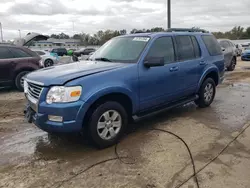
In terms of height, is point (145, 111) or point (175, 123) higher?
point (145, 111)

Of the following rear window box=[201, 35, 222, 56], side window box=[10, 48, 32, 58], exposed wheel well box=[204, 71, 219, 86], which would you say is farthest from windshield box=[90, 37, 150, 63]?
side window box=[10, 48, 32, 58]

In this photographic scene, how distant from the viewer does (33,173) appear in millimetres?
3412

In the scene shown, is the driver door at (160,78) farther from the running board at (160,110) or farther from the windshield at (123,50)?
the windshield at (123,50)

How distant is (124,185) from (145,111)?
184 cm

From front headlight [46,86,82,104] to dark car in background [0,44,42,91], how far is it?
229 inches

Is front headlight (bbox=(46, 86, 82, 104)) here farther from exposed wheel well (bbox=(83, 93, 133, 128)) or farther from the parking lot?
the parking lot

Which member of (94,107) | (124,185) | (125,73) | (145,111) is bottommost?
(124,185)

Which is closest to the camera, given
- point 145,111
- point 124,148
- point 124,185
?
point 124,185

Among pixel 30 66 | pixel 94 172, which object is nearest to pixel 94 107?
pixel 94 172

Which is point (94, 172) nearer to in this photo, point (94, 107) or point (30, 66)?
point (94, 107)

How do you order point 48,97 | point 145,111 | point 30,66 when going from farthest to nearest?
point 30,66
point 145,111
point 48,97

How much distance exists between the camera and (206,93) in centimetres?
633

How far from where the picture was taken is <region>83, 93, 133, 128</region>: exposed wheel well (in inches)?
153

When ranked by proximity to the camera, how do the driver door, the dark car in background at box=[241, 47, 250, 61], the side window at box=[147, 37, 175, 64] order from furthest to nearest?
the dark car in background at box=[241, 47, 250, 61] < the side window at box=[147, 37, 175, 64] < the driver door
